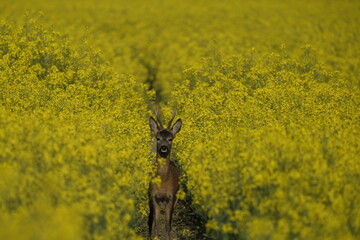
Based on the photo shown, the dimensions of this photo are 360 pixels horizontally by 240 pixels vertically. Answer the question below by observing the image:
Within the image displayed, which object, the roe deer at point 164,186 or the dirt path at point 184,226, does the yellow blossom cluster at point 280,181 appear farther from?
the dirt path at point 184,226

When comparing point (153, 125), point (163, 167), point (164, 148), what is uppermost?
point (153, 125)

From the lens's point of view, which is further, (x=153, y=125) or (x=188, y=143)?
(x=188, y=143)

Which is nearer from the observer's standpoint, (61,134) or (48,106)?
(61,134)

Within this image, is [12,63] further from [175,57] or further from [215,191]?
[175,57]

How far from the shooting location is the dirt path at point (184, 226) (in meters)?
11.7

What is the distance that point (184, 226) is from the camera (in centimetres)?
1239

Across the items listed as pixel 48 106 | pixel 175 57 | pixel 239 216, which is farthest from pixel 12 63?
pixel 175 57

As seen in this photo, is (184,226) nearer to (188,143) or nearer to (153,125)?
(188,143)

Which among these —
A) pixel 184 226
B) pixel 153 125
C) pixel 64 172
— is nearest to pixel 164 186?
pixel 153 125

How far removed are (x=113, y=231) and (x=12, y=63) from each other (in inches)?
404

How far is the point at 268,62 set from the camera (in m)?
21.0

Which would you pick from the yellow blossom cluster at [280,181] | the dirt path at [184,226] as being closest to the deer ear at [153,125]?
the yellow blossom cluster at [280,181]

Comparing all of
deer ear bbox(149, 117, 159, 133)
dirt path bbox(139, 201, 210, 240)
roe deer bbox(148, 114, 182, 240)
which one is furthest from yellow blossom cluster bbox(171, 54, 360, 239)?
dirt path bbox(139, 201, 210, 240)

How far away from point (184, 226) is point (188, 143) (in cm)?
195
